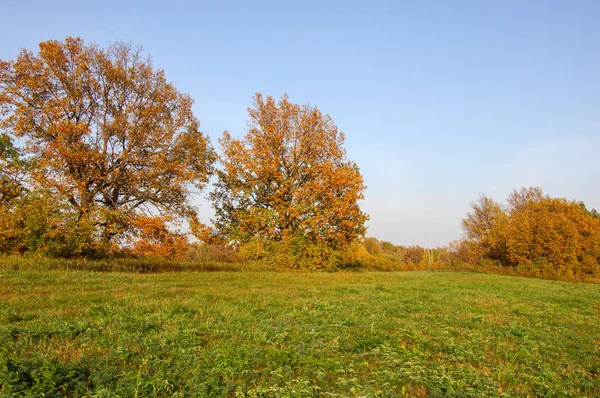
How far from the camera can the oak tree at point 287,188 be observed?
2861cm

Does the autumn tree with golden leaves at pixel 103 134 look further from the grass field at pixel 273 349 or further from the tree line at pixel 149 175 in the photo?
the grass field at pixel 273 349

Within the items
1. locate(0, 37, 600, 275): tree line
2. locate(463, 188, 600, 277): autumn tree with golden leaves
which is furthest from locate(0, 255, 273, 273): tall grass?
locate(463, 188, 600, 277): autumn tree with golden leaves

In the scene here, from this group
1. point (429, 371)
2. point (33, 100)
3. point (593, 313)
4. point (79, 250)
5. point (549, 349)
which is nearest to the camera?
point (429, 371)

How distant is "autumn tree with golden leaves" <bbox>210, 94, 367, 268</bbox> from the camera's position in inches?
1126

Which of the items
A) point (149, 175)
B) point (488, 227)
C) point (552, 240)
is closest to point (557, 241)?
point (552, 240)

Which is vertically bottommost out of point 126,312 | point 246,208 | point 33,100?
point 126,312

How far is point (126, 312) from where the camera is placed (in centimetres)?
809

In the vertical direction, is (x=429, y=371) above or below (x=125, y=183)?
below

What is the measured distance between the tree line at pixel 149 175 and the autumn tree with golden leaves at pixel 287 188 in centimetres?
9

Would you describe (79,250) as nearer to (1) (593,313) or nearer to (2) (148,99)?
(2) (148,99)

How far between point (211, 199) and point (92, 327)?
2406 centimetres

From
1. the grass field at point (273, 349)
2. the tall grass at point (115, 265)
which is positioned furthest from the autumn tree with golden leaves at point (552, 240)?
the grass field at point (273, 349)

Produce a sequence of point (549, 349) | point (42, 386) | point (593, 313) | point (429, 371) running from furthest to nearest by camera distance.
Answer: point (593, 313)
point (549, 349)
point (429, 371)
point (42, 386)

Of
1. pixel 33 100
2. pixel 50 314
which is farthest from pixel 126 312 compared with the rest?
pixel 33 100
